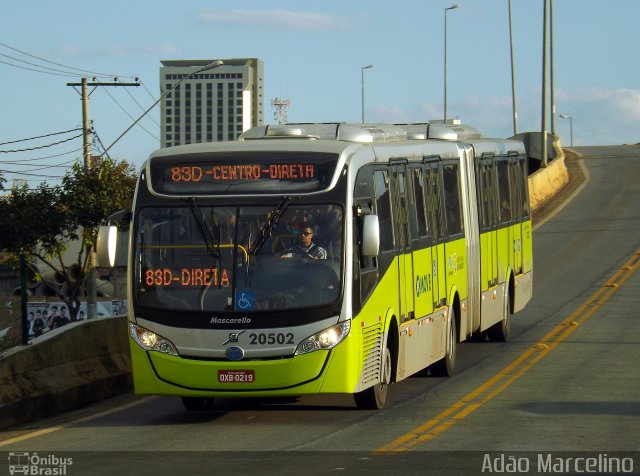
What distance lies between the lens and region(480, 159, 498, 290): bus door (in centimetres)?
2055

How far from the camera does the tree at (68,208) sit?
39594mm

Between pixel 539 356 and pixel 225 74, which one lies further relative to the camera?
pixel 225 74

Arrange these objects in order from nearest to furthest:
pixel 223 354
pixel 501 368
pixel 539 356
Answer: pixel 223 354
pixel 501 368
pixel 539 356

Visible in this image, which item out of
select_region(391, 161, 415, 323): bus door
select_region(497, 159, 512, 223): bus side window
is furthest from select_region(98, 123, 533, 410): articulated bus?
select_region(497, 159, 512, 223): bus side window

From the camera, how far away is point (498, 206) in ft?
72.0

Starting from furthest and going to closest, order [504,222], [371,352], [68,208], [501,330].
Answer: [68,208] < [504,222] < [501,330] < [371,352]

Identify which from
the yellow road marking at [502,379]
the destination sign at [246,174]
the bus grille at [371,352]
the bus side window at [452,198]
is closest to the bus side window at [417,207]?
the bus side window at [452,198]

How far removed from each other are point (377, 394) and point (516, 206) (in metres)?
9.96

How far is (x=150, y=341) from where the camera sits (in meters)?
13.7

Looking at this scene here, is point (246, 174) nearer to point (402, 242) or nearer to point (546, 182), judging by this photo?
point (402, 242)

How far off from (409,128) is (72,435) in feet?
29.0

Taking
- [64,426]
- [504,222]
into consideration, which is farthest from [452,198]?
[64,426]

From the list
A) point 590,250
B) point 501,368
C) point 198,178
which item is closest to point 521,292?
point 501,368

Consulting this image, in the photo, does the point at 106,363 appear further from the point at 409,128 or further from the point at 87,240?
the point at 87,240
